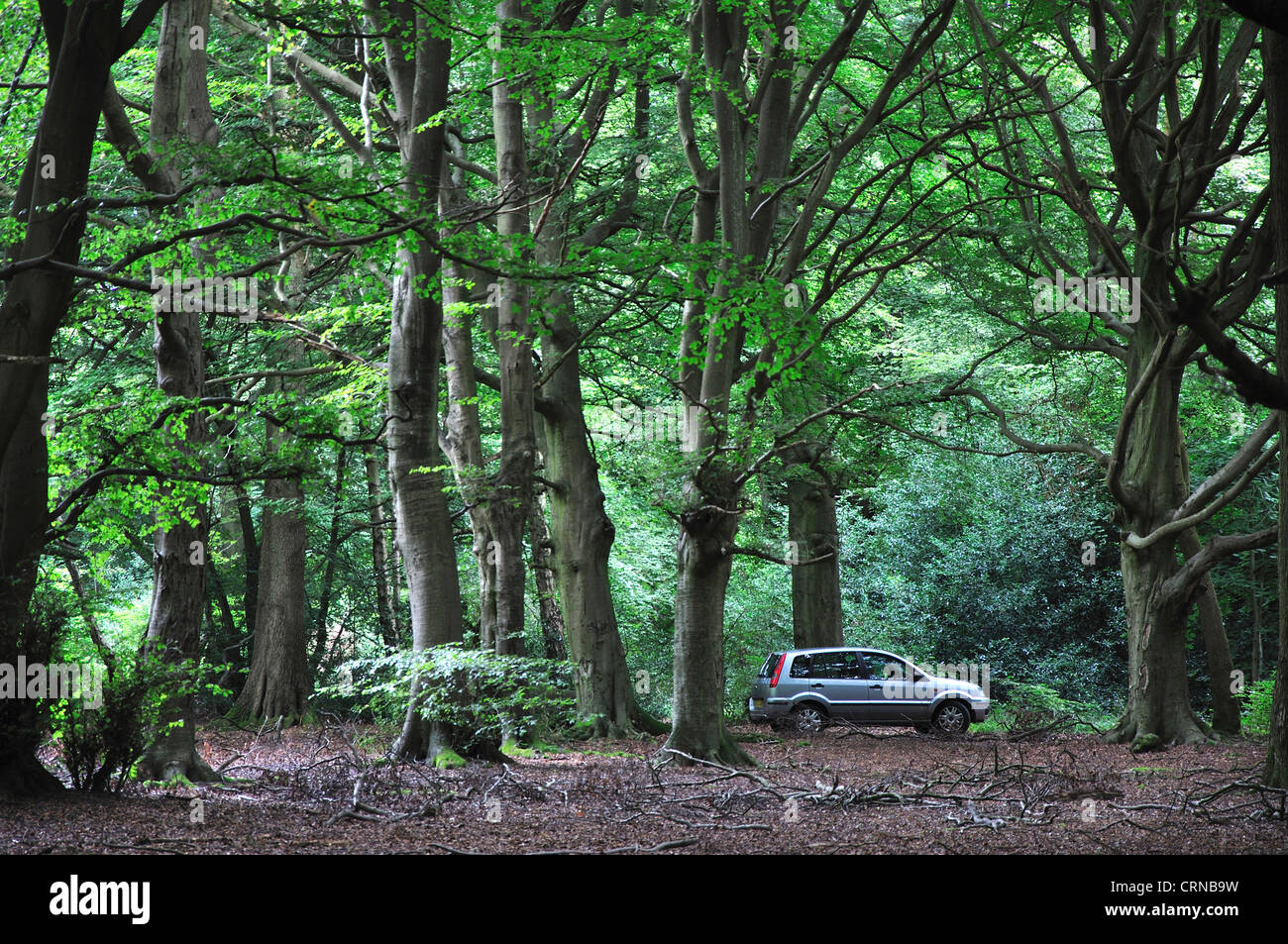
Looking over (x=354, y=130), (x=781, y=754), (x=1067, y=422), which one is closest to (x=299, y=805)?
(x=781, y=754)

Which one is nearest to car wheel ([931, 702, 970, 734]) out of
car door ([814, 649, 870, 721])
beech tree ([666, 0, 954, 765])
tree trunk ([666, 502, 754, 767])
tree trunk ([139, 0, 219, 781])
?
car door ([814, 649, 870, 721])

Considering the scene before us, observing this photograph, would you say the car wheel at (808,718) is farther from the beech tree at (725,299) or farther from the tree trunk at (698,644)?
the tree trunk at (698,644)

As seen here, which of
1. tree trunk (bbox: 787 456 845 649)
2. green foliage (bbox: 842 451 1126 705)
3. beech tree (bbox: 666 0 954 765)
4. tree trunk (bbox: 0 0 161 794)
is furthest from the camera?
green foliage (bbox: 842 451 1126 705)

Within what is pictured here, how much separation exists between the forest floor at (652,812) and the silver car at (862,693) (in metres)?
7.41

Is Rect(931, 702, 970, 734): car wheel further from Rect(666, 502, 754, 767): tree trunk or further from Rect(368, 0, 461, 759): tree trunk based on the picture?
Rect(368, 0, 461, 759): tree trunk

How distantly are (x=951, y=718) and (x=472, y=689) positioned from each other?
12353 millimetres

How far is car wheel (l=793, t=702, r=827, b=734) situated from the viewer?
2006 centimetres

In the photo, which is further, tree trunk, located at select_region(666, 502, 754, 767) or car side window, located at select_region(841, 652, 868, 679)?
car side window, located at select_region(841, 652, 868, 679)

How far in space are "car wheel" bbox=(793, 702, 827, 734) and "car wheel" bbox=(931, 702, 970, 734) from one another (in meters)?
2.10

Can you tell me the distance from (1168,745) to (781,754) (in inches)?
205

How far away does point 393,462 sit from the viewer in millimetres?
11570

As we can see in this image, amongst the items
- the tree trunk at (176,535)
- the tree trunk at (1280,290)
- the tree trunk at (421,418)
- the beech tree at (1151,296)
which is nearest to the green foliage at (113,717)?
the tree trunk at (176,535)

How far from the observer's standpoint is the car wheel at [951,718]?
2047cm
